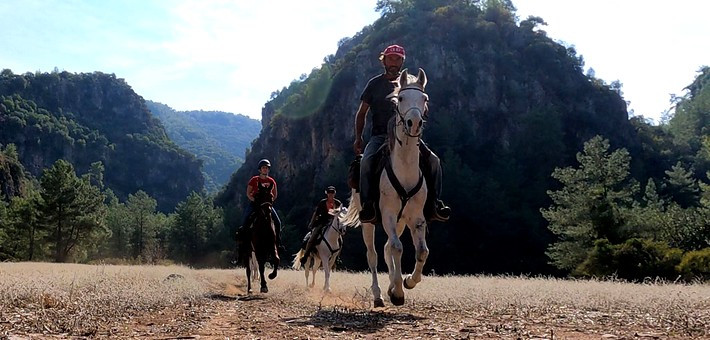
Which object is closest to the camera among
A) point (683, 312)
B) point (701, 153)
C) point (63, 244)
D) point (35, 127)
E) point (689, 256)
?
point (683, 312)

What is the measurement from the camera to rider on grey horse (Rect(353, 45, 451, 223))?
8805 millimetres

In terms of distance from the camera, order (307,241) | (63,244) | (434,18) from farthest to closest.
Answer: (434,18) → (63,244) → (307,241)

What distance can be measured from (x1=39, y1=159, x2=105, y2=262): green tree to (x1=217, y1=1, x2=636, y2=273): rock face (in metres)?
23.0

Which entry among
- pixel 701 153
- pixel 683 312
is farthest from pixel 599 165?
pixel 701 153

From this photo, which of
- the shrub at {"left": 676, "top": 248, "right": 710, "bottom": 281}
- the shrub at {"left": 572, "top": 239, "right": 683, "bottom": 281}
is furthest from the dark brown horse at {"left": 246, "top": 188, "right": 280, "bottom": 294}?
the shrub at {"left": 676, "top": 248, "right": 710, "bottom": 281}

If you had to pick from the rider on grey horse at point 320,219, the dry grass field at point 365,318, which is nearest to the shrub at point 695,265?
the rider on grey horse at point 320,219

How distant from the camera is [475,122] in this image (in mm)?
98875

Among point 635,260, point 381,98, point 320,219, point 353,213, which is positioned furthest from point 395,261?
point 635,260

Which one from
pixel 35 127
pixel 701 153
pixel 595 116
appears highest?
pixel 35 127

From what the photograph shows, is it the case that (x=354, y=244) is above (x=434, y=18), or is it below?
below

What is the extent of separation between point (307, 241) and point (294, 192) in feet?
268

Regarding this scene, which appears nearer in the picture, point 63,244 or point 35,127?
point 63,244

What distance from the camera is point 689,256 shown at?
A: 26406mm

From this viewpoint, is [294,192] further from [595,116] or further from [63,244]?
[595,116]
